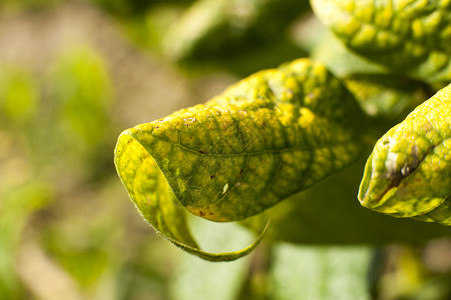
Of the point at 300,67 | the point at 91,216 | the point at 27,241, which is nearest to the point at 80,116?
the point at 91,216

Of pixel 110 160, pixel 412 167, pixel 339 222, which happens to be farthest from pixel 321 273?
pixel 110 160

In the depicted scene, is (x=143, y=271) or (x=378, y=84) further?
(x=143, y=271)

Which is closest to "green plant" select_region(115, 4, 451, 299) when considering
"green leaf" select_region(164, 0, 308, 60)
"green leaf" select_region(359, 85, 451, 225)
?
"green leaf" select_region(359, 85, 451, 225)

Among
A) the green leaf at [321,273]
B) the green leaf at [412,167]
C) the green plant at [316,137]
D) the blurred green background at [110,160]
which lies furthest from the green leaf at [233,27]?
the green leaf at [412,167]

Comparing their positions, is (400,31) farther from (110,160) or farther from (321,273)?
(110,160)

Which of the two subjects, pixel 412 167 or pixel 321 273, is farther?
pixel 321 273

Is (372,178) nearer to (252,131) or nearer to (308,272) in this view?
(252,131)

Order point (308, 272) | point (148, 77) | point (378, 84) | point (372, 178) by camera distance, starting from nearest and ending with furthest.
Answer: point (372, 178)
point (378, 84)
point (308, 272)
point (148, 77)
